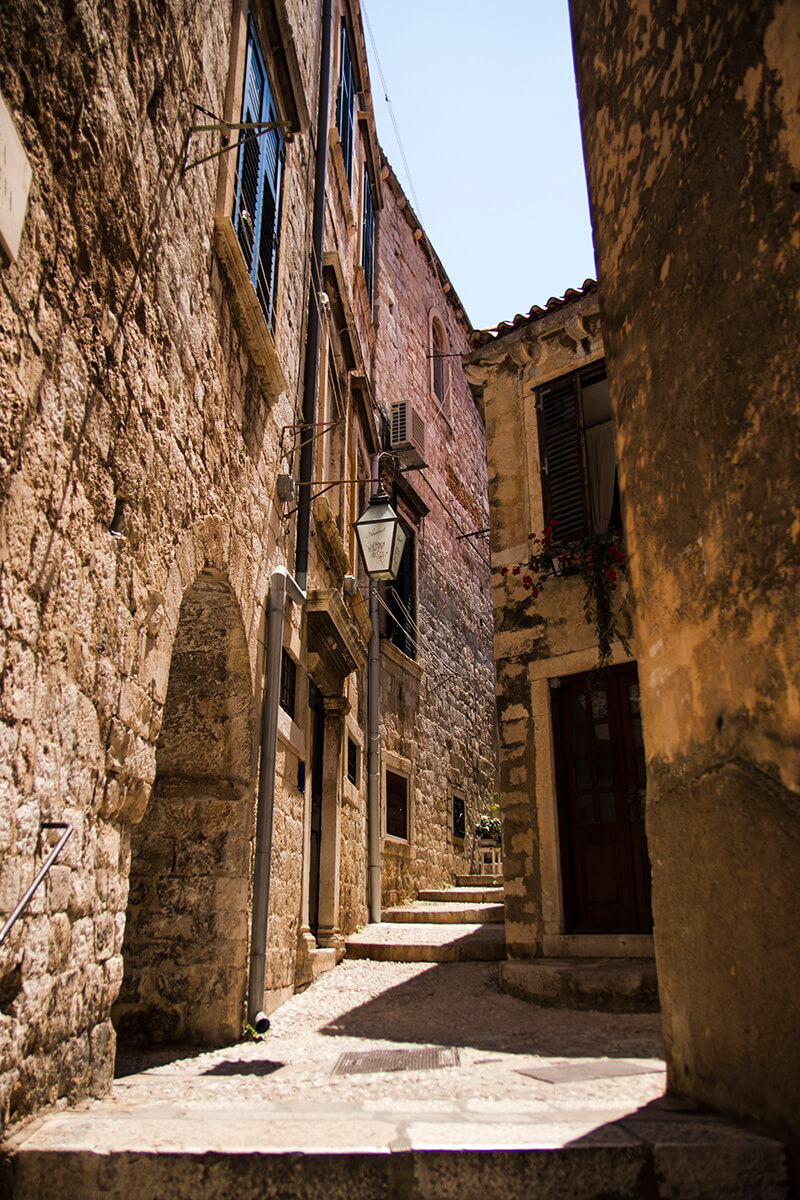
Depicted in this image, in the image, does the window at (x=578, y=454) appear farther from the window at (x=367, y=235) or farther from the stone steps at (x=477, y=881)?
the stone steps at (x=477, y=881)

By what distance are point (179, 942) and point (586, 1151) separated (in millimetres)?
3060

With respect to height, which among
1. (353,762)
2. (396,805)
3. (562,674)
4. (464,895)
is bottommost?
(464,895)

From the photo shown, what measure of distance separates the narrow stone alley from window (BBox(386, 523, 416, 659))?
7351 mm

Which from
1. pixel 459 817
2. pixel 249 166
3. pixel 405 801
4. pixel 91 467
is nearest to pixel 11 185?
pixel 91 467

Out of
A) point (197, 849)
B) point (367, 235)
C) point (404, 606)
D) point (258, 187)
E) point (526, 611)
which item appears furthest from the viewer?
point (404, 606)

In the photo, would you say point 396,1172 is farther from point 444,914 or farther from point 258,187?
point 444,914

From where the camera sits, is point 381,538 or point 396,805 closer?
point 381,538

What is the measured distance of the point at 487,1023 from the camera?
4934 mm

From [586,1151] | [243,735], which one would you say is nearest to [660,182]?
[586,1151]

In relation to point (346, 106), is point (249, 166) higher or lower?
lower

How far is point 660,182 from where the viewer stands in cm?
283

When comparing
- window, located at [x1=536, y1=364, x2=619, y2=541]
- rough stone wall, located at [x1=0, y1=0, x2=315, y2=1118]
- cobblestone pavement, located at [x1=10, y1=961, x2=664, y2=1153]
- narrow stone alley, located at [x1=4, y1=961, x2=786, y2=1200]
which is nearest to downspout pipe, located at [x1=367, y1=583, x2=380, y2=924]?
window, located at [x1=536, y1=364, x2=619, y2=541]

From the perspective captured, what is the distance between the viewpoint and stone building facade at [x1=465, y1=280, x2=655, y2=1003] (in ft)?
20.1

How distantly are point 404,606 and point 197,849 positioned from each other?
7.32 m
